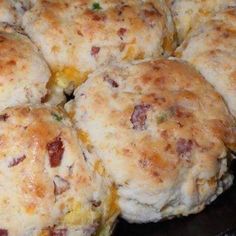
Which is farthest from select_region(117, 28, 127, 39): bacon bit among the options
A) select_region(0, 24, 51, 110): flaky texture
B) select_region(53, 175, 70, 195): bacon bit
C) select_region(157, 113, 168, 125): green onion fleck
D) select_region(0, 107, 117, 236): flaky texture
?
select_region(53, 175, 70, 195): bacon bit

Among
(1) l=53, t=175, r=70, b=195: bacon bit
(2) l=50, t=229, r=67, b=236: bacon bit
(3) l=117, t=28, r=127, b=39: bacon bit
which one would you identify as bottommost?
(2) l=50, t=229, r=67, b=236: bacon bit

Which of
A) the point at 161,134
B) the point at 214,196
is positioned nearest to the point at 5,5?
the point at 161,134

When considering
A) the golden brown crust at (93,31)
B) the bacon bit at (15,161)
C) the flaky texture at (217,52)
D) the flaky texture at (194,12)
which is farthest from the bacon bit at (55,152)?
the flaky texture at (194,12)

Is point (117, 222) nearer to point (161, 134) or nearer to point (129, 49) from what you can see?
point (161, 134)

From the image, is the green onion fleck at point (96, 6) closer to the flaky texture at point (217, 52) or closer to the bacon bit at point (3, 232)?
the flaky texture at point (217, 52)

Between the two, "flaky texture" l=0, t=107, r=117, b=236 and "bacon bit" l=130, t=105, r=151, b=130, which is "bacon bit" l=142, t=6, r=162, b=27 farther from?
"flaky texture" l=0, t=107, r=117, b=236

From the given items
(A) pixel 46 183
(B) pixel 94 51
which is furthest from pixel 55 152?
(B) pixel 94 51
